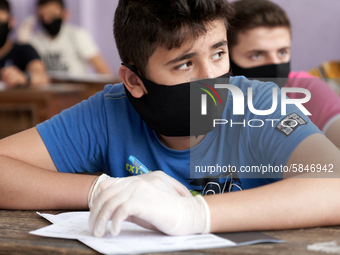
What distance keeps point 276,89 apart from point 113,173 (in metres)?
0.53

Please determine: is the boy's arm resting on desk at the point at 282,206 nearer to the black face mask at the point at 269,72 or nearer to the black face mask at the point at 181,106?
the black face mask at the point at 181,106

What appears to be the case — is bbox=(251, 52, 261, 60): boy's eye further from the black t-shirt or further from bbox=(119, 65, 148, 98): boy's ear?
the black t-shirt

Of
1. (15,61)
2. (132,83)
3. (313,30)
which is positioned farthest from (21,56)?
(132,83)

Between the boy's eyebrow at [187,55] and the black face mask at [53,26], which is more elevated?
the black face mask at [53,26]

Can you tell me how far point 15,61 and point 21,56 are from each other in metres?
0.08

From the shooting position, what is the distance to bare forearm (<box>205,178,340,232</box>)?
84 centimetres

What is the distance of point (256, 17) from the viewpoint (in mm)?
1948

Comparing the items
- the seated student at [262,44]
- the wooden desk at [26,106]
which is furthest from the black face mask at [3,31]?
the seated student at [262,44]

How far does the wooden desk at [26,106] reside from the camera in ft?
11.0

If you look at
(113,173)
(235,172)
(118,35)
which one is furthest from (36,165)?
(235,172)

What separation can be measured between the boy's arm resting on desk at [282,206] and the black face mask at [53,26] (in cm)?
501

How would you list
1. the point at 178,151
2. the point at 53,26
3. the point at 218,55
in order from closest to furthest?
1. the point at 218,55
2. the point at 178,151
3. the point at 53,26

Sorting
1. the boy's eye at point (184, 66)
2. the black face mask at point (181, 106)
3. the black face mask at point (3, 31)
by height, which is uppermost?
the black face mask at point (3, 31)

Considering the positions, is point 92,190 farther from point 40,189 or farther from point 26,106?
point 26,106
